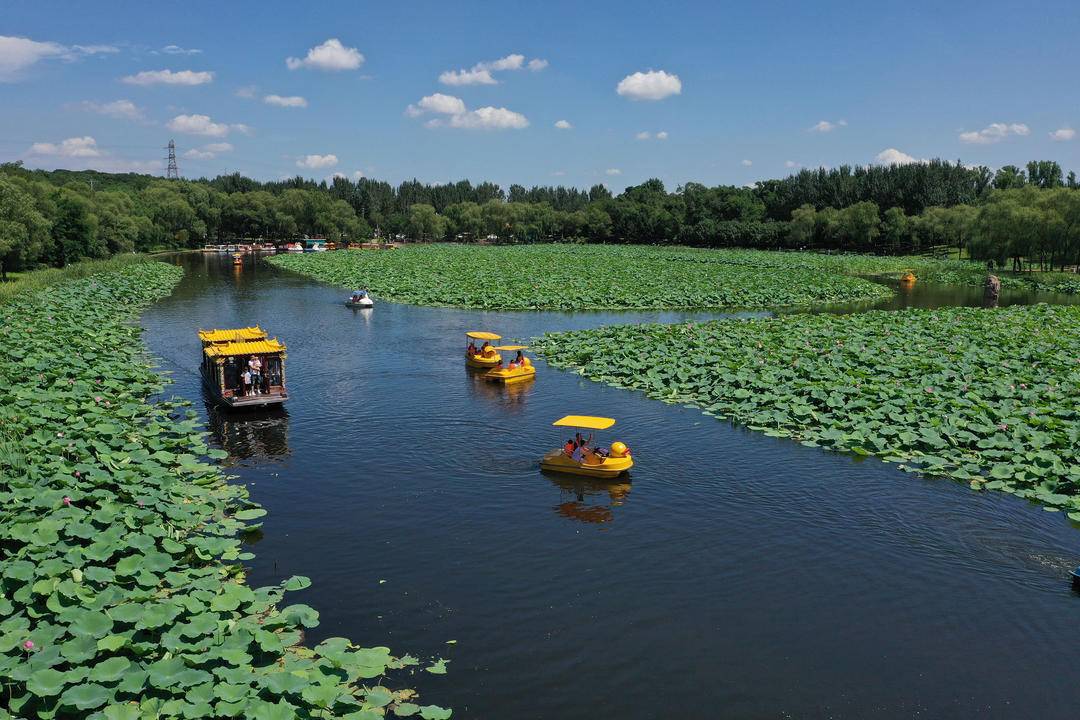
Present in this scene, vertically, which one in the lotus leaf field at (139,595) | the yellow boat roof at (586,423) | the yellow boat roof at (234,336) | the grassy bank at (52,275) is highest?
the grassy bank at (52,275)

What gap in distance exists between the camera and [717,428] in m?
24.5

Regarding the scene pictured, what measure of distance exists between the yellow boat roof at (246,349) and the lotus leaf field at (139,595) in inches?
150

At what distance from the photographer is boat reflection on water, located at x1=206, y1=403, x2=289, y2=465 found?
72.4 feet

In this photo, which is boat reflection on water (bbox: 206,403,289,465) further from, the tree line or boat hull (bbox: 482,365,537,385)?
the tree line

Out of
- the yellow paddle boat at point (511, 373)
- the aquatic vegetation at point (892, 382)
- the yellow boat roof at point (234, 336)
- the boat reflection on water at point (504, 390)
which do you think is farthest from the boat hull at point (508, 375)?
the yellow boat roof at point (234, 336)

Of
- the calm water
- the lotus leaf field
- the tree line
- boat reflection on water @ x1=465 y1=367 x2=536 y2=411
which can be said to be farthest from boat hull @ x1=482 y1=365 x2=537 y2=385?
the tree line

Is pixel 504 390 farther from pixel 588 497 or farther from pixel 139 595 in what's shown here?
pixel 139 595

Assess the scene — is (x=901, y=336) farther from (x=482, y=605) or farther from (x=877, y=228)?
(x=877, y=228)

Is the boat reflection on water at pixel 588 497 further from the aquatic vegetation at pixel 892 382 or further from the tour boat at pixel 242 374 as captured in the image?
the tour boat at pixel 242 374

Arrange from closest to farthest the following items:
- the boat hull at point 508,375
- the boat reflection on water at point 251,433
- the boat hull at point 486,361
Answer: the boat reflection on water at point 251,433
the boat hull at point 508,375
the boat hull at point 486,361

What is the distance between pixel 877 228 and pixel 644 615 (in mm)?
117885

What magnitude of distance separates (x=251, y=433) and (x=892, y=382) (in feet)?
72.2

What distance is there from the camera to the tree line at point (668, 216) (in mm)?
76688

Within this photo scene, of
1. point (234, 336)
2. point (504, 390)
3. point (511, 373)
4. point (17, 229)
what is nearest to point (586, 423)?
point (504, 390)
